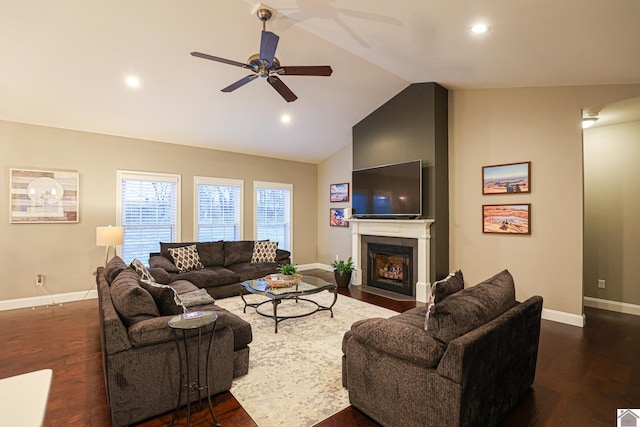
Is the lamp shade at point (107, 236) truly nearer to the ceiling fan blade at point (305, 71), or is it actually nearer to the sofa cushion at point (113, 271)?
the sofa cushion at point (113, 271)

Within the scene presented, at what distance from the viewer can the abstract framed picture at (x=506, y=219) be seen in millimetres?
4414

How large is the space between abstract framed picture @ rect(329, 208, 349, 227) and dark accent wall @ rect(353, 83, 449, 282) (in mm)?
2219

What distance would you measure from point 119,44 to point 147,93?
0.98 meters

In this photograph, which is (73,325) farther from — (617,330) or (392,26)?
(617,330)

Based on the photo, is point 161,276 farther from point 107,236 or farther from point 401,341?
point 401,341

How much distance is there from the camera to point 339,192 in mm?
7523

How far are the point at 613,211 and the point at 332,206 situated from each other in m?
5.19

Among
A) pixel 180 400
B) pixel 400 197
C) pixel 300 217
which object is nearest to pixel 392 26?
pixel 400 197

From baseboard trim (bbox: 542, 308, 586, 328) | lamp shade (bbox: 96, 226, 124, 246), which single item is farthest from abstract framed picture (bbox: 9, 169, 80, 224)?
baseboard trim (bbox: 542, 308, 586, 328)

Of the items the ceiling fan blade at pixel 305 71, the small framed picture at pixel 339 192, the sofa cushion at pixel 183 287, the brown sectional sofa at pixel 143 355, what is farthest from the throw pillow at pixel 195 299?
the small framed picture at pixel 339 192

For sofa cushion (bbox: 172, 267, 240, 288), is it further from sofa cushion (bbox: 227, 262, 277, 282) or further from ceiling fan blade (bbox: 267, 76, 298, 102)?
ceiling fan blade (bbox: 267, 76, 298, 102)

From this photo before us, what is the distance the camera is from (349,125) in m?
6.38

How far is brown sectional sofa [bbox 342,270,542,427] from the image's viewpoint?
1722mm

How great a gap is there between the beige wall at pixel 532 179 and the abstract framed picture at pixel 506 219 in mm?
84
